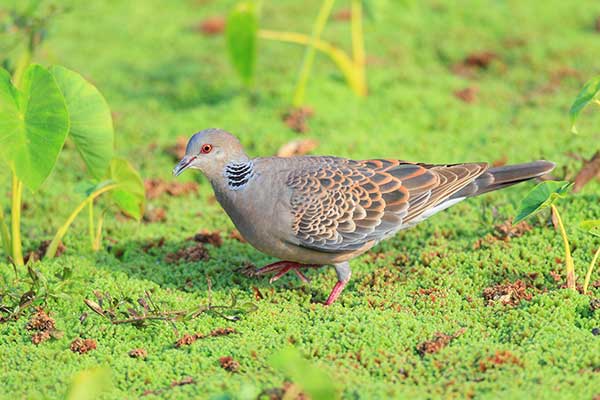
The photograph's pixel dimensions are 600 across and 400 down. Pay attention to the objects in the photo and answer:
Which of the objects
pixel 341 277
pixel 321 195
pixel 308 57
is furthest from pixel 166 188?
pixel 341 277

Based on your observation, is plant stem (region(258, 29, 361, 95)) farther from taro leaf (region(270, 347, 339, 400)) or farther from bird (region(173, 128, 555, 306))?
taro leaf (region(270, 347, 339, 400))

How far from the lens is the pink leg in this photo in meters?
5.13

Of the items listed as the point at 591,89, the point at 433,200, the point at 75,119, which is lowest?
the point at 433,200

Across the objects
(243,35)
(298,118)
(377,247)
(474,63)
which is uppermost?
(243,35)

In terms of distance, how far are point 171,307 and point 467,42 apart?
18.6ft

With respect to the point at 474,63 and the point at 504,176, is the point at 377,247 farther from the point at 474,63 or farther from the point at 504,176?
the point at 474,63

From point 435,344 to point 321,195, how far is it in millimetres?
1275

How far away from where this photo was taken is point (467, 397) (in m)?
3.94

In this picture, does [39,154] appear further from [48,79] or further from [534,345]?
[534,345]

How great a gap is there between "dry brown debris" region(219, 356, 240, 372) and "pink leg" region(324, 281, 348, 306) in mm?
971

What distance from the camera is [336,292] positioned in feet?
17.0

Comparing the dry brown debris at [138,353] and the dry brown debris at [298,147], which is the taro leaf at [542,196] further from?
the dry brown debris at [298,147]

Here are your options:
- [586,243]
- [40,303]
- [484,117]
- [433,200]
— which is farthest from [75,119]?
[484,117]

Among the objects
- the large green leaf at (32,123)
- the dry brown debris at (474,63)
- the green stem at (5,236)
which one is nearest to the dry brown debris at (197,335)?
the large green leaf at (32,123)
